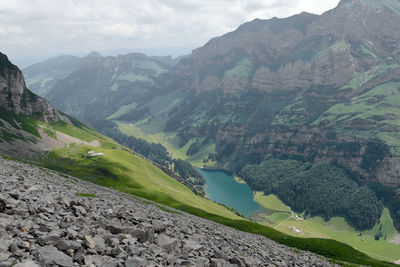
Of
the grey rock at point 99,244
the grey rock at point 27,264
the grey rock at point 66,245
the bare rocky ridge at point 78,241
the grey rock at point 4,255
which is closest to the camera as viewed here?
the grey rock at point 27,264

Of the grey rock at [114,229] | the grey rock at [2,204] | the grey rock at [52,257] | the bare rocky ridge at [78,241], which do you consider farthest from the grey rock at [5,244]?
the grey rock at [114,229]

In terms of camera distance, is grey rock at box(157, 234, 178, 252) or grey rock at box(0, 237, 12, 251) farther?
grey rock at box(157, 234, 178, 252)

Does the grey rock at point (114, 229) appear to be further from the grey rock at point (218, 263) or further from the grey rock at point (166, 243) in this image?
the grey rock at point (218, 263)

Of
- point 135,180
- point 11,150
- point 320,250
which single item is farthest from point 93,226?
point 11,150

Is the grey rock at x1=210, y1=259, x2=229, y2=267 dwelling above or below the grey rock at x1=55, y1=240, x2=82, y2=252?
below

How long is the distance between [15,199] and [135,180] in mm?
161871

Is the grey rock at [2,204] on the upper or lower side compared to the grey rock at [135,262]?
upper

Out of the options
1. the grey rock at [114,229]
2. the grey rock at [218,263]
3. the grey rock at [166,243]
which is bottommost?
the grey rock at [218,263]

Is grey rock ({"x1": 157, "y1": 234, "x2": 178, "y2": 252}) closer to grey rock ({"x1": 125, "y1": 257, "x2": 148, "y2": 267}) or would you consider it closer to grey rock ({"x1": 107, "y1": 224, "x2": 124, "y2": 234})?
grey rock ({"x1": 107, "y1": 224, "x2": 124, "y2": 234})

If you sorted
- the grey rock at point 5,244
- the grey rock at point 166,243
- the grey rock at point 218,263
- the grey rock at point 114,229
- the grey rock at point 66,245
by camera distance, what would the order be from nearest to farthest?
1. the grey rock at point 5,244
2. the grey rock at point 66,245
3. the grey rock at point 218,263
4. the grey rock at point 114,229
5. the grey rock at point 166,243

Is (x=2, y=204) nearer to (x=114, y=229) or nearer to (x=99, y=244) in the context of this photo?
(x=114, y=229)

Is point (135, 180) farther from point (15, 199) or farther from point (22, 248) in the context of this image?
point (22, 248)

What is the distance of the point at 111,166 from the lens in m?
197

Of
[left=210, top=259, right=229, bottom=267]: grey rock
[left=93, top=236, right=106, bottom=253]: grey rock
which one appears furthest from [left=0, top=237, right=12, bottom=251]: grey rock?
[left=210, top=259, right=229, bottom=267]: grey rock
